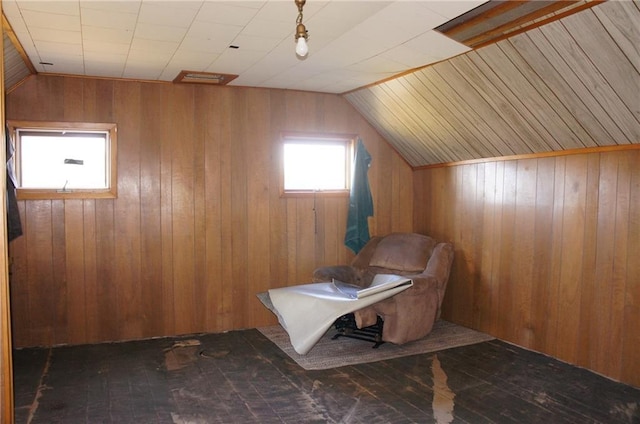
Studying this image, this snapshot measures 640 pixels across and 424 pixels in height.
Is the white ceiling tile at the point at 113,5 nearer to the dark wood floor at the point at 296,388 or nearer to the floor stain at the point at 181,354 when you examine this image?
the dark wood floor at the point at 296,388

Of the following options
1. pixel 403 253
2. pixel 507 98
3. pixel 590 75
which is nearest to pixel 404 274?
pixel 403 253

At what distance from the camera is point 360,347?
4.33m

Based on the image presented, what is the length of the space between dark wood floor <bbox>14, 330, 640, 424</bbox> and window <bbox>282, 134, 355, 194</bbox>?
185 centimetres

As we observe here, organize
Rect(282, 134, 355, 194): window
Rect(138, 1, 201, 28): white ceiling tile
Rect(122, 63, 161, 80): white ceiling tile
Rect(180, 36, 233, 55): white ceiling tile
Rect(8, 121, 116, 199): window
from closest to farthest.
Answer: Rect(138, 1, 201, 28): white ceiling tile, Rect(180, 36, 233, 55): white ceiling tile, Rect(122, 63, 161, 80): white ceiling tile, Rect(8, 121, 116, 199): window, Rect(282, 134, 355, 194): window

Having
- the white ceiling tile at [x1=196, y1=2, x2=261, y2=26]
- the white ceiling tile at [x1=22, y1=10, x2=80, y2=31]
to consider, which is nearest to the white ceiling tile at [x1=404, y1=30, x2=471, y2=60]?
the white ceiling tile at [x1=196, y1=2, x2=261, y2=26]

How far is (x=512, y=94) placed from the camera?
3676 mm

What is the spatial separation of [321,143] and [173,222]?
179cm

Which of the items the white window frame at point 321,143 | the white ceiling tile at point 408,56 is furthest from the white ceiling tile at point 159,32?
the white window frame at point 321,143

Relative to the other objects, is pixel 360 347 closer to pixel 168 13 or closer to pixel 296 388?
pixel 296 388


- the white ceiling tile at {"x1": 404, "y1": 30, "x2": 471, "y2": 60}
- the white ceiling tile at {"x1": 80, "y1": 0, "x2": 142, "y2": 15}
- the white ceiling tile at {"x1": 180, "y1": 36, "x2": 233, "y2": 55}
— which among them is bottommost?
the white ceiling tile at {"x1": 404, "y1": 30, "x2": 471, "y2": 60}

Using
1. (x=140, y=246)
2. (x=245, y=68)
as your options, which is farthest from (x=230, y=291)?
(x=245, y=68)

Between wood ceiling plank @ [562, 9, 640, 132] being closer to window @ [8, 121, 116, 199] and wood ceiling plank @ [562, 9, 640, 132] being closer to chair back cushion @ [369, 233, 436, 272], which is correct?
chair back cushion @ [369, 233, 436, 272]

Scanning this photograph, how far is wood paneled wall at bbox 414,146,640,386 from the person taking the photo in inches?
137

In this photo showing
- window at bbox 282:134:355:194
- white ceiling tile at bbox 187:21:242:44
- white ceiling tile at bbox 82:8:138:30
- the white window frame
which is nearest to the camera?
white ceiling tile at bbox 82:8:138:30
